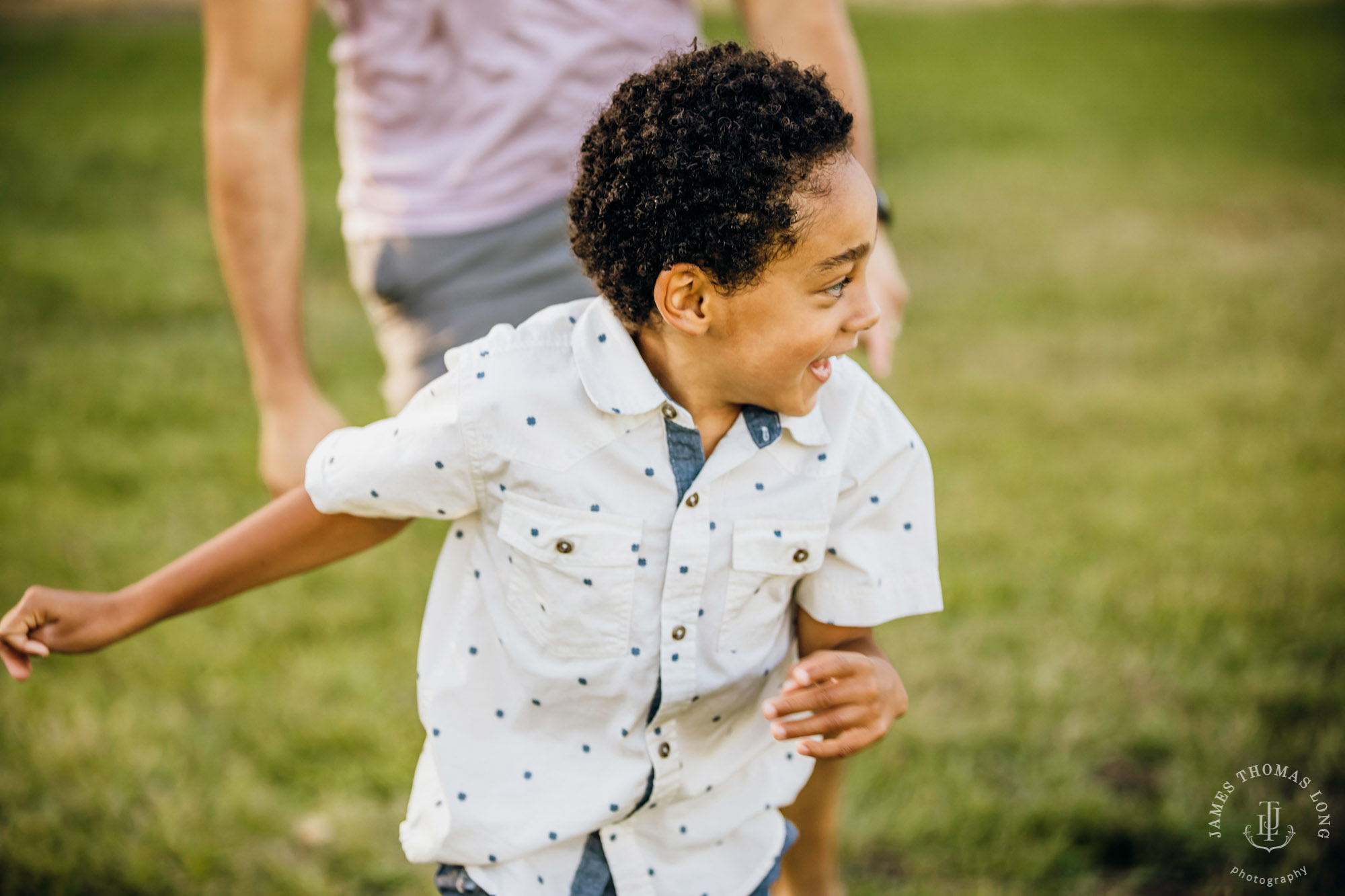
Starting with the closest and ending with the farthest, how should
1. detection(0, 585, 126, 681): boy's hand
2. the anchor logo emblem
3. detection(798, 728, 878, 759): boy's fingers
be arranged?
detection(798, 728, 878, 759): boy's fingers → detection(0, 585, 126, 681): boy's hand → the anchor logo emblem

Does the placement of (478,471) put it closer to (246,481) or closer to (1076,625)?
(1076,625)

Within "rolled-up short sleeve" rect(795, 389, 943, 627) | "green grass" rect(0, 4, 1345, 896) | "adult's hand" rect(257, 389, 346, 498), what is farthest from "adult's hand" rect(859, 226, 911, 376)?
"green grass" rect(0, 4, 1345, 896)

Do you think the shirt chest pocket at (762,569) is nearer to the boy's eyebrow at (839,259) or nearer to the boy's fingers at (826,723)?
the boy's fingers at (826,723)

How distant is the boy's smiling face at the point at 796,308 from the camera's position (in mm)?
1306

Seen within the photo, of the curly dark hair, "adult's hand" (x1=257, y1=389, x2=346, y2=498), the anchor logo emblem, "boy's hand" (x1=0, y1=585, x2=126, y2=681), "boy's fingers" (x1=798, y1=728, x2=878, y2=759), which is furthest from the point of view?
the anchor logo emblem

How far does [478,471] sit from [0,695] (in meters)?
2.17

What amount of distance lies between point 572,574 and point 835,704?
0.36 meters

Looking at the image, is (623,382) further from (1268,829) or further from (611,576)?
(1268,829)

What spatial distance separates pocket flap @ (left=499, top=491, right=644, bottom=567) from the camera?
1431 millimetres

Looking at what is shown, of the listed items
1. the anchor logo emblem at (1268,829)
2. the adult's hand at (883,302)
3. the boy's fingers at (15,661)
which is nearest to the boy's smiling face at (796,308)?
the adult's hand at (883,302)

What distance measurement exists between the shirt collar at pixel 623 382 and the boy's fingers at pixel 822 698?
1.00 ft

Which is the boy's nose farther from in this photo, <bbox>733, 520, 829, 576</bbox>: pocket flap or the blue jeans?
the blue jeans

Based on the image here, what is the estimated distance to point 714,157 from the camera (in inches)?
50.4

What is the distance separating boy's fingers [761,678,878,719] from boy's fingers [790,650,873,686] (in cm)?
1
